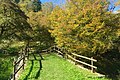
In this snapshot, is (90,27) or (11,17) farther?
(11,17)

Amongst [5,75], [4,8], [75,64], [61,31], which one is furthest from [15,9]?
[5,75]

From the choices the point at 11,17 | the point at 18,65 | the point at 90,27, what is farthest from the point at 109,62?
the point at 11,17

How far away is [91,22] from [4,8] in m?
15.2

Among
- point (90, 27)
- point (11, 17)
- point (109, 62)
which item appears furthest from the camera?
point (11, 17)

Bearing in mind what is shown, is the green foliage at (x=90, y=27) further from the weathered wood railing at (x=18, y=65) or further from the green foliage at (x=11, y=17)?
the green foliage at (x=11, y=17)

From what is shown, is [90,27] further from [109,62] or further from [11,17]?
[11,17]

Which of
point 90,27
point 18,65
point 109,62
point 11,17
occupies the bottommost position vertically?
point 109,62

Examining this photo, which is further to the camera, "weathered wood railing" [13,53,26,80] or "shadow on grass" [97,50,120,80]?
"shadow on grass" [97,50,120,80]

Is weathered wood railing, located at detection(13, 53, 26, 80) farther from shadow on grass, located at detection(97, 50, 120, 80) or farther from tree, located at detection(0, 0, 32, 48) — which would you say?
tree, located at detection(0, 0, 32, 48)

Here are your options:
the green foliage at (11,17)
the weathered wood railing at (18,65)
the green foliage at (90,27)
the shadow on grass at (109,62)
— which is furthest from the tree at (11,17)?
the shadow on grass at (109,62)

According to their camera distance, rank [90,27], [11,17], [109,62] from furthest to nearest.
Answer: [11,17] < [109,62] < [90,27]

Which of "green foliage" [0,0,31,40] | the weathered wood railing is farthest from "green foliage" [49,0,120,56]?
"green foliage" [0,0,31,40]

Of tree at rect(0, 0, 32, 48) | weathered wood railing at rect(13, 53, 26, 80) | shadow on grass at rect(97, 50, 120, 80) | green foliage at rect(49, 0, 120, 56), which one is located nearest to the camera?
weathered wood railing at rect(13, 53, 26, 80)

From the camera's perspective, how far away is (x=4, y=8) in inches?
1282
